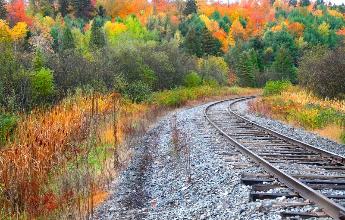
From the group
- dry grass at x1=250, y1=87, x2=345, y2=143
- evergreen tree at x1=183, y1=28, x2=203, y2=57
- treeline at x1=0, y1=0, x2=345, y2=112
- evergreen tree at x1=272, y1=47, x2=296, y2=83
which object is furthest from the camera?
evergreen tree at x1=272, y1=47, x2=296, y2=83

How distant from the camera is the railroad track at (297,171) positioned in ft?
22.0

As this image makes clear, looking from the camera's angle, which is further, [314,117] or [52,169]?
[314,117]

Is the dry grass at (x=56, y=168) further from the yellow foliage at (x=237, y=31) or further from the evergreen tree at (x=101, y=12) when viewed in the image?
the evergreen tree at (x=101, y=12)

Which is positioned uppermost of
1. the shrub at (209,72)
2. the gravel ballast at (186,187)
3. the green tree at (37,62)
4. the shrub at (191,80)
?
the green tree at (37,62)

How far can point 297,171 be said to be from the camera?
901 cm

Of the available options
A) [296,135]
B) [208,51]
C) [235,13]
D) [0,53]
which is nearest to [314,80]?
[296,135]

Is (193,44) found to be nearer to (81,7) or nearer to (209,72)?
(209,72)

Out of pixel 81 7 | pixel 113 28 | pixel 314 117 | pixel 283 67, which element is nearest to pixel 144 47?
pixel 314 117

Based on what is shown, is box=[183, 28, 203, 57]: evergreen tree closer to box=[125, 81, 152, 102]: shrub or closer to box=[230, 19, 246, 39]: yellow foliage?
box=[125, 81, 152, 102]: shrub

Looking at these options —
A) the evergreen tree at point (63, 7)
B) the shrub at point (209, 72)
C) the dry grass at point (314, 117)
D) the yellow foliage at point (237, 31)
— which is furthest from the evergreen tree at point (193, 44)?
the yellow foliage at point (237, 31)

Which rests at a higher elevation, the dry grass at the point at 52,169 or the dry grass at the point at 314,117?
the dry grass at the point at 52,169

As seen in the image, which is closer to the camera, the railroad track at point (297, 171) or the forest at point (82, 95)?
the railroad track at point (297, 171)

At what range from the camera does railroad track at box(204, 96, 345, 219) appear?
22.0 ft

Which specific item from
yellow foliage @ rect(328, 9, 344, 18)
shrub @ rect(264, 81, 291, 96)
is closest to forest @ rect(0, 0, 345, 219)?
shrub @ rect(264, 81, 291, 96)
